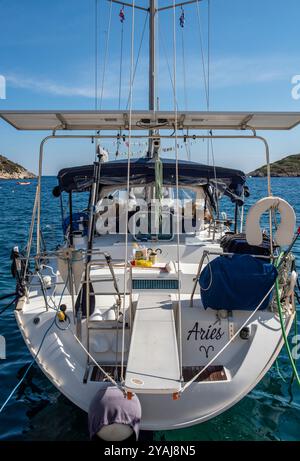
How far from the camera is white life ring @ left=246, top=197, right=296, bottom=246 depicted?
5062mm

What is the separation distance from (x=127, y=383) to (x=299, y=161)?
132293mm

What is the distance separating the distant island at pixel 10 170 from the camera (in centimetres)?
12453

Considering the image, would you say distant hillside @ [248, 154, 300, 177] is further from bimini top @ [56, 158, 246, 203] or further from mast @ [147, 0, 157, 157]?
bimini top @ [56, 158, 246, 203]

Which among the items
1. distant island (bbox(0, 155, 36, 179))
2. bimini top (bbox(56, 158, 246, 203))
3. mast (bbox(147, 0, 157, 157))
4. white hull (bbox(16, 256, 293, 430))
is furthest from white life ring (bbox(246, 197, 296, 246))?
distant island (bbox(0, 155, 36, 179))

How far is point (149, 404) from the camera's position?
14.3 feet

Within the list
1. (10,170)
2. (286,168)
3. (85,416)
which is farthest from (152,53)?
(10,170)

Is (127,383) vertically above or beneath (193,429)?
above

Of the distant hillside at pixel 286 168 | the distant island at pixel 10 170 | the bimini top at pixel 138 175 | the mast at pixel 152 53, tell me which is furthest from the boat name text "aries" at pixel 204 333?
the distant island at pixel 10 170

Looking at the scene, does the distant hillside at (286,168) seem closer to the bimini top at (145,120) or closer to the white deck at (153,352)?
the bimini top at (145,120)

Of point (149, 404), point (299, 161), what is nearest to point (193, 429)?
point (149, 404)

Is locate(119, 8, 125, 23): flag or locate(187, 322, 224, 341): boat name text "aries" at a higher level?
locate(119, 8, 125, 23): flag

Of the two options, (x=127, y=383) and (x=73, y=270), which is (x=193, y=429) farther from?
(x=73, y=270)

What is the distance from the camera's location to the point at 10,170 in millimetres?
129125

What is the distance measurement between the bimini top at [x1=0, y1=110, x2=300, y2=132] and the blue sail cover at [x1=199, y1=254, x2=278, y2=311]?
2025 millimetres
